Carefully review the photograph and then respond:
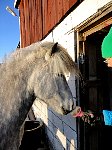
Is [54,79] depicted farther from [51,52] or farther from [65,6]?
[65,6]

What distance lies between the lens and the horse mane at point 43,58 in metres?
3.28

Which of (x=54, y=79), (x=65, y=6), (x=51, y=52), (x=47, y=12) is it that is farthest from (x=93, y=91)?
(x=47, y=12)

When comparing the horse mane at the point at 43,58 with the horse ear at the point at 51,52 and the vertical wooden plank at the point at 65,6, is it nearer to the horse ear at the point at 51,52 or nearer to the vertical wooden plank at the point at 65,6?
the horse ear at the point at 51,52

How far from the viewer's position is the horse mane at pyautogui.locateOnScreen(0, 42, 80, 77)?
3281mm

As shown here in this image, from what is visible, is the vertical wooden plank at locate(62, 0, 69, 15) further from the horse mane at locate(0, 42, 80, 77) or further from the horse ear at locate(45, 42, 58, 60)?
the horse ear at locate(45, 42, 58, 60)

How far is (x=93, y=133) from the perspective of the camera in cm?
415

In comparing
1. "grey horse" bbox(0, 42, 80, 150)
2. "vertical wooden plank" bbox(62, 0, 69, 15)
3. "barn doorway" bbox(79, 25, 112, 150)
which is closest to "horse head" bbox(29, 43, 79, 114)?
"grey horse" bbox(0, 42, 80, 150)

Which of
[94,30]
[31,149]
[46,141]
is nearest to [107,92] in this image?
[94,30]

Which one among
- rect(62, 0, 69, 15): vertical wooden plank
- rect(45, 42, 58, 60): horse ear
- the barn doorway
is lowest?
the barn doorway

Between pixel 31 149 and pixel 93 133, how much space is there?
2353mm

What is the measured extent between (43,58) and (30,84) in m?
0.35

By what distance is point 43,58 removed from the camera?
338cm

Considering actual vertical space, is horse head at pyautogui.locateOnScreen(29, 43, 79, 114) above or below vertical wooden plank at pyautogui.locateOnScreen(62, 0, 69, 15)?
below

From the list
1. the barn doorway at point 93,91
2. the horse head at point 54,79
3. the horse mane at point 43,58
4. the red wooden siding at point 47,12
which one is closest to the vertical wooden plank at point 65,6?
the red wooden siding at point 47,12
